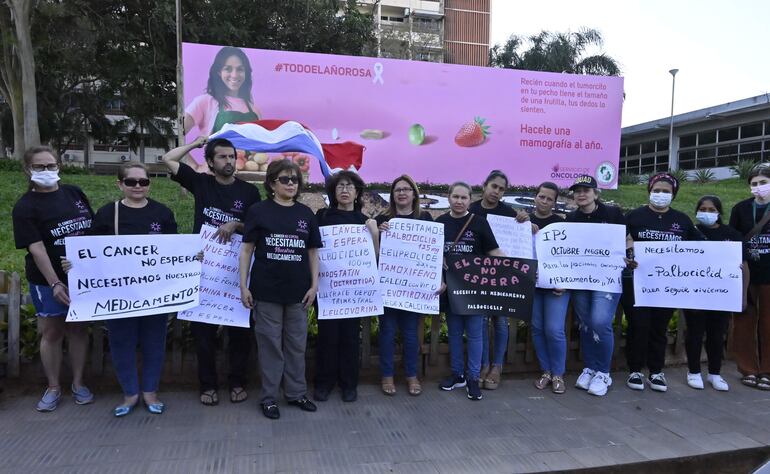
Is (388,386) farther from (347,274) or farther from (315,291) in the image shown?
(315,291)

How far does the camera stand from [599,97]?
1288 cm

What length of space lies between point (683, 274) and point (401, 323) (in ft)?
8.82

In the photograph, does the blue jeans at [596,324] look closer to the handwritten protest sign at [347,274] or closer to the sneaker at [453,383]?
the sneaker at [453,383]

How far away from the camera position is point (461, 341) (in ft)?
15.8

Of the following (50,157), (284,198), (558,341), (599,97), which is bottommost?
(558,341)

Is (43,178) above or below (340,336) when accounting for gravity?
above

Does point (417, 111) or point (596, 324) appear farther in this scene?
point (417, 111)

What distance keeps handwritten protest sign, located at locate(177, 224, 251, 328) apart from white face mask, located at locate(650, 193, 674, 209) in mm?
3751

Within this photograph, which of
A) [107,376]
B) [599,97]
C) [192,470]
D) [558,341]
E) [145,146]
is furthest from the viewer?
[145,146]

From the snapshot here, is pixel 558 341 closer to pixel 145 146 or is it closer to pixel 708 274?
pixel 708 274

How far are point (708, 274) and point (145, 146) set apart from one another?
53941 mm

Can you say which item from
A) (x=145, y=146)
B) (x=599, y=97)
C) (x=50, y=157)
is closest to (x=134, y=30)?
(x=599, y=97)

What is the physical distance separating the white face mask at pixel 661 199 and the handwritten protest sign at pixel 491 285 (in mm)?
1290

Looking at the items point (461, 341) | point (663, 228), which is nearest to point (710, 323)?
point (663, 228)
